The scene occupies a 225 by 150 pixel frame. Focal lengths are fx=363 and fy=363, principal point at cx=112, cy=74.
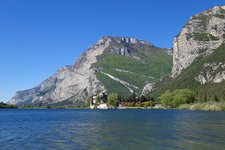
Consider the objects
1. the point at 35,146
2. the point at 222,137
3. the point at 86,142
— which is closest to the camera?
the point at 35,146

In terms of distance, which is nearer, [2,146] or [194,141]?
[2,146]

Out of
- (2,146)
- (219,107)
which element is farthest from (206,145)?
(219,107)

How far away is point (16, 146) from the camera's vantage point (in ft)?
166

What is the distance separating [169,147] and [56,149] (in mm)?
14750

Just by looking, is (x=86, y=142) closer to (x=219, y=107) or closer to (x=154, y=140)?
(x=154, y=140)

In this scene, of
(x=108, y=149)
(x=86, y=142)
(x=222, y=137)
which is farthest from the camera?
(x=222, y=137)

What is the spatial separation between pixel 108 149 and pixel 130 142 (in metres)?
7.57

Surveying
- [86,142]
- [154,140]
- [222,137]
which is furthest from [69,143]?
[222,137]

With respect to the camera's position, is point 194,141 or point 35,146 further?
point 194,141

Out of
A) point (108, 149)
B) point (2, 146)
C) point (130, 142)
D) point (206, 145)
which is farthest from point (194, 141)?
point (2, 146)

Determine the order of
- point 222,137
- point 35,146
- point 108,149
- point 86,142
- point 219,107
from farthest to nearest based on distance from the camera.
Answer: point 219,107 → point 222,137 → point 86,142 → point 35,146 → point 108,149

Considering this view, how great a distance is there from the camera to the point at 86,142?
53469mm

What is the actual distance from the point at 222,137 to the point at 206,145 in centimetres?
974

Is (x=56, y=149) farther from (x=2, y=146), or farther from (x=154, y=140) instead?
(x=154, y=140)
